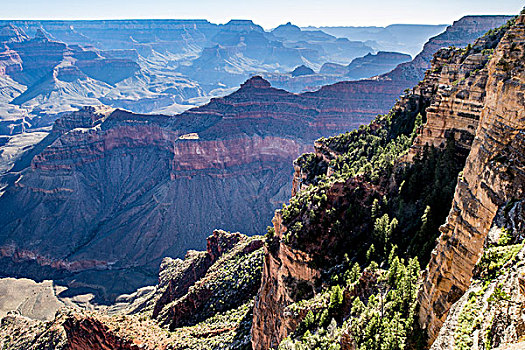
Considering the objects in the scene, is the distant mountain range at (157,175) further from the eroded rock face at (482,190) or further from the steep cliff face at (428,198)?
the eroded rock face at (482,190)

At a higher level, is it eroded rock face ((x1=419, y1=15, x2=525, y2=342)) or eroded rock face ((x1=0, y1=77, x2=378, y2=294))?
eroded rock face ((x1=419, y1=15, x2=525, y2=342))

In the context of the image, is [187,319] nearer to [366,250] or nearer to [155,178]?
[366,250]

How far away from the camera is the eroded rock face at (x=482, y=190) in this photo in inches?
564

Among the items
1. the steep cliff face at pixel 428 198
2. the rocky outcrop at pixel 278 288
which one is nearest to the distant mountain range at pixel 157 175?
the rocky outcrop at pixel 278 288

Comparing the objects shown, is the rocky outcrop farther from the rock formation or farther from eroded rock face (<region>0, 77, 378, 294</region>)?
eroded rock face (<region>0, 77, 378, 294</region>)

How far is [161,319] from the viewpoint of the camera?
169ft

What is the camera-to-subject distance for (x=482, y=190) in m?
15.1

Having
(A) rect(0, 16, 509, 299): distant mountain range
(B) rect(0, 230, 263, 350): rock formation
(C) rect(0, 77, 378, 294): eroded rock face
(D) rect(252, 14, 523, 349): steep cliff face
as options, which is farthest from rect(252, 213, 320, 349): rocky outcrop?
(C) rect(0, 77, 378, 294): eroded rock face

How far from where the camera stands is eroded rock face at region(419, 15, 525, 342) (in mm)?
14324

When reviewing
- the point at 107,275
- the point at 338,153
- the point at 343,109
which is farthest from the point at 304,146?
the point at 338,153

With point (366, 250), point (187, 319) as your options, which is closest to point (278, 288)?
point (366, 250)

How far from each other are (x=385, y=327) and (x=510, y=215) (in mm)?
8385

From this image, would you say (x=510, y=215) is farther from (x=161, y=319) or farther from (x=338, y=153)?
(x=161, y=319)

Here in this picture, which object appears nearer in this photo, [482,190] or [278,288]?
[482,190]
